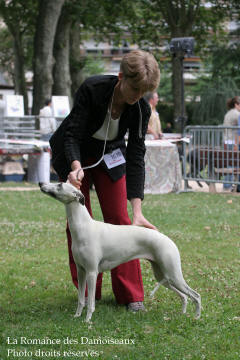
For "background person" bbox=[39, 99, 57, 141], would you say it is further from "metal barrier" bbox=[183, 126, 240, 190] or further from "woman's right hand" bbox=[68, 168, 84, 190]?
"woman's right hand" bbox=[68, 168, 84, 190]

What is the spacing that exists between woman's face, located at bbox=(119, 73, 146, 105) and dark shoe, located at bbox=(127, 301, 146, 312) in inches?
66.6

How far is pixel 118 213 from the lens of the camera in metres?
5.22

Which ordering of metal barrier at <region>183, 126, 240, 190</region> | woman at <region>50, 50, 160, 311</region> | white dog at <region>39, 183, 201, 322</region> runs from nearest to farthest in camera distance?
woman at <region>50, 50, 160, 311</region> → white dog at <region>39, 183, 201, 322</region> → metal barrier at <region>183, 126, 240, 190</region>

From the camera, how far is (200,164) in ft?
48.5

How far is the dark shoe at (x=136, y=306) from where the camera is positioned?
5164 millimetres

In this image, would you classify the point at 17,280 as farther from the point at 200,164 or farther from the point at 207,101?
the point at 207,101

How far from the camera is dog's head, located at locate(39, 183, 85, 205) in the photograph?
4.44 metres

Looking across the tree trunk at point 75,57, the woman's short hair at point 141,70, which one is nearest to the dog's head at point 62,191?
the woman's short hair at point 141,70

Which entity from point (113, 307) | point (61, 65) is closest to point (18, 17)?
point (61, 65)

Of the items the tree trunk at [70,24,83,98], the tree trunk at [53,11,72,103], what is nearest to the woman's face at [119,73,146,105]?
the tree trunk at [53,11,72,103]

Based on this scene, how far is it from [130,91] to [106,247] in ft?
3.80

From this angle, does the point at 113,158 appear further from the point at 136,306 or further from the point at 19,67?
the point at 19,67

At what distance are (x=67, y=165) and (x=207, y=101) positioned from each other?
33.9 meters

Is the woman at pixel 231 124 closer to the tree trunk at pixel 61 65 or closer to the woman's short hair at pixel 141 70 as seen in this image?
the woman's short hair at pixel 141 70
